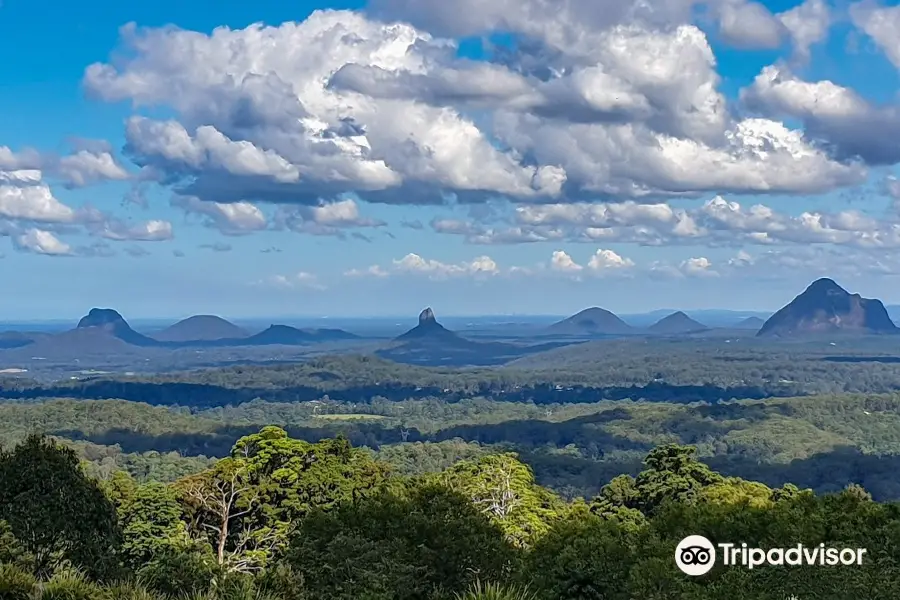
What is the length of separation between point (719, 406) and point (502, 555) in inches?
5542

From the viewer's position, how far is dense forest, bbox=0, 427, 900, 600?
15.9 m

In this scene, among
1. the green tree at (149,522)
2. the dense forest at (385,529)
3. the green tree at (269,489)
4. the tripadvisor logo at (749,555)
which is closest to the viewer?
the dense forest at (385,529)

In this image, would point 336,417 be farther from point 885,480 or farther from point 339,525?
point 339,525

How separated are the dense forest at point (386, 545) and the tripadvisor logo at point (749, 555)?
20 centimetres

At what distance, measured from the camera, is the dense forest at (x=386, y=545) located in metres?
15.9

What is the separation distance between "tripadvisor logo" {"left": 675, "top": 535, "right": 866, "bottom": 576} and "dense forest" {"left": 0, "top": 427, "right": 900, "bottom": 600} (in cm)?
20

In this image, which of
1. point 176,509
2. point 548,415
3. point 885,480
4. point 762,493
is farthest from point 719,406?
point 176,509

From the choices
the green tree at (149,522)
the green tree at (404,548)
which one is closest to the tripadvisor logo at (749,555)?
the green tree at (404,548)

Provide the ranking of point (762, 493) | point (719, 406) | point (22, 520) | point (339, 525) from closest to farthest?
point (22, 520) → point (339, 525) → point (762, 493) → point (719, 406)

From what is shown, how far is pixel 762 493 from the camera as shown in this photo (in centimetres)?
3356

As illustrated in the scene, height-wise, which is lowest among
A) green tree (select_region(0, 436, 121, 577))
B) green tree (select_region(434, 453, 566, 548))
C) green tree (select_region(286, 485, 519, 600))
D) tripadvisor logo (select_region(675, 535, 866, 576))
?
green tree (select_region(434, 453, 566, 548))

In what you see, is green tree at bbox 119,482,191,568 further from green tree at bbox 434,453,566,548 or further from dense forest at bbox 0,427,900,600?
green tree at bbox 434,453,566,548

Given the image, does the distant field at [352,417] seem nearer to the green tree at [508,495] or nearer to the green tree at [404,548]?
the green tree at [508,495]

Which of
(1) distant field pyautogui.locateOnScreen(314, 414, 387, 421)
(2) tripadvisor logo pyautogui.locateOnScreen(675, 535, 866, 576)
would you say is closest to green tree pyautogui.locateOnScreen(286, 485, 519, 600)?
(2) tripadvisor logo pyautogui.locateOnScreen(675, 535, 866, 576)
